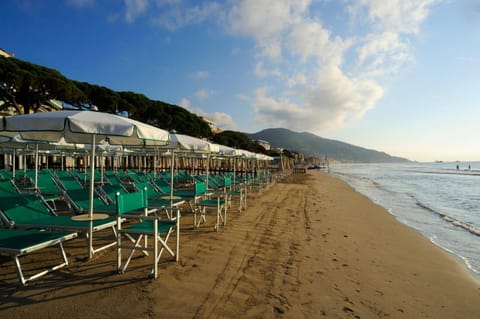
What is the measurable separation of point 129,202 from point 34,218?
136 centimetres

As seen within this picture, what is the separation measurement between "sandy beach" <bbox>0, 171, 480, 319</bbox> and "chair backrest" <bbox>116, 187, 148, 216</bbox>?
63 centimetres

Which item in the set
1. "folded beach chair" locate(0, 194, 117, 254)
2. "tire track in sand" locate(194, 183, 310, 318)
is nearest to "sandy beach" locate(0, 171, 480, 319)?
"tire track in sand" locate(194, 183, 310, 318)

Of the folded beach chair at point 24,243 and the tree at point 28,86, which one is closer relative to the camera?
the folded beach chair at point 24,243

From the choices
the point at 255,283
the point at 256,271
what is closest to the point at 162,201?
the point at 256,271

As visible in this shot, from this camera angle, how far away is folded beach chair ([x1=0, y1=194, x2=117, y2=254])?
131 inches

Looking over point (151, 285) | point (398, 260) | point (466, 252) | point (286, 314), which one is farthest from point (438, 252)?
point (151, 285)

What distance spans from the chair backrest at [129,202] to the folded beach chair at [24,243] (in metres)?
0.56

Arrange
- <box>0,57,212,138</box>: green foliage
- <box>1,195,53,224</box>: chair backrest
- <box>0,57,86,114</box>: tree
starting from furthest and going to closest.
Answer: <box>0,57,212,138</box>: green foliage
<box>0,57,86,114</box>: tree
<box>1,195,53,224</box>: chair backrest

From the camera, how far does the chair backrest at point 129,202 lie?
3.06 meters

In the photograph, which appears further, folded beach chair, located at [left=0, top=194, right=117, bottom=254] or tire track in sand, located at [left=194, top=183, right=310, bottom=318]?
folded beach chair, located at [left=0, top=194, right=117, bottom=254]

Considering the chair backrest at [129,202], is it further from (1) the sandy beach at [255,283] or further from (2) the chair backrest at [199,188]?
(2) the chair backrest at [199,188]

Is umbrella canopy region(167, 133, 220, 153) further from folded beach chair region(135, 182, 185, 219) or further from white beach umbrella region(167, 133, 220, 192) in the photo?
folded beach chair region(135, 182, 185, 219)

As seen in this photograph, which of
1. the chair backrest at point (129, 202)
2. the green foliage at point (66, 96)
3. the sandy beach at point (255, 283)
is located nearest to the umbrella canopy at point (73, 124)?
the chair backrest at point (129, 202)

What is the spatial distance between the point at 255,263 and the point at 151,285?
1.31 metres
